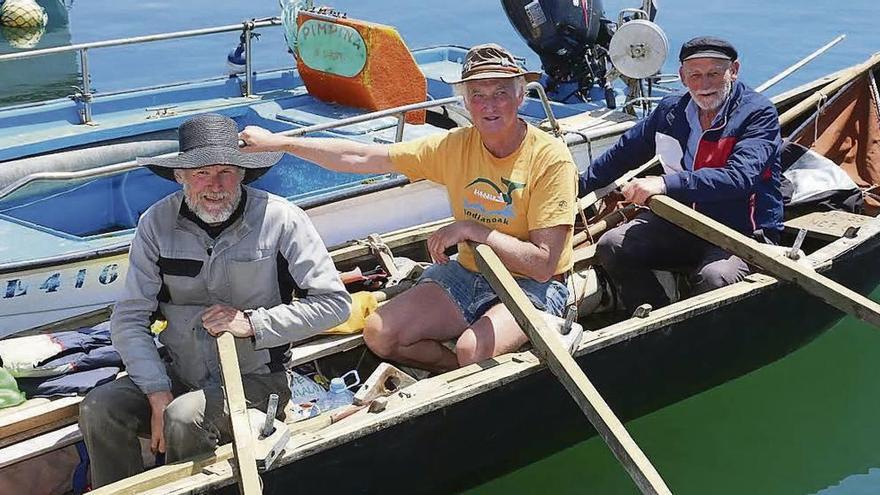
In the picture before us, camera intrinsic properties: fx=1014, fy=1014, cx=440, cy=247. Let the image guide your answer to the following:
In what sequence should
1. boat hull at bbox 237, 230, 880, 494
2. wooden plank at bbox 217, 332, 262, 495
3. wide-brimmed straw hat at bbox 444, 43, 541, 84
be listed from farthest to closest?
1. wide-brimmed straw hat at bbox 444, 43, 541, 84
2. boat hull at bbox 237, 230, 880, 494
3. wooden plank at bbox 217, 332, 262, 495

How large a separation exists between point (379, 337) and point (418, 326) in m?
0.18

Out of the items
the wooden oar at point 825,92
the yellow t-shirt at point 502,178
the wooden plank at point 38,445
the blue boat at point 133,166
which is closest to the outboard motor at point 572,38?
the blue boat at point 133,166

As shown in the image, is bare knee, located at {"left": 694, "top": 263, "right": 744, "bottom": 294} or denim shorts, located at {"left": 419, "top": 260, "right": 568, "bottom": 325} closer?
denim shorts, located at {"left": 419, "top": 260, "right": 568, "bottom": 325}

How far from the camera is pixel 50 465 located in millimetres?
4070

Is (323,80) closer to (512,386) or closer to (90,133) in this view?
(90,133)

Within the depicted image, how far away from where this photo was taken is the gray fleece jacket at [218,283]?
139 inches

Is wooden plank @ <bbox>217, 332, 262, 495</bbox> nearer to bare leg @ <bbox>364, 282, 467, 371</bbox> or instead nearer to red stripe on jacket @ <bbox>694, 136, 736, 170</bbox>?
bare leg @ <bbox>364, 282, 467, 371</bbox>

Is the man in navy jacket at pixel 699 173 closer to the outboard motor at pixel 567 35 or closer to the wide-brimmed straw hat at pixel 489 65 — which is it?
the wide-brimmed straw hat at pixel 489 65

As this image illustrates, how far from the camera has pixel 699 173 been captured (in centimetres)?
468

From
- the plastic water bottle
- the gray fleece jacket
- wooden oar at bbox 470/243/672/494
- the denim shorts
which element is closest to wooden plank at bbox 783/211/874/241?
the denim shorts

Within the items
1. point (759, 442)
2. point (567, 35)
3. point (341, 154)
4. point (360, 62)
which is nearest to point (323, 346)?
point (341, 154)

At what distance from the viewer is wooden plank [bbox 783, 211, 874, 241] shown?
541 centimetres

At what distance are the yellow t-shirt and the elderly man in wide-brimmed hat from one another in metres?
0.86

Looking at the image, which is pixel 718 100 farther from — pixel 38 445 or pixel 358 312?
pixel 38 445
